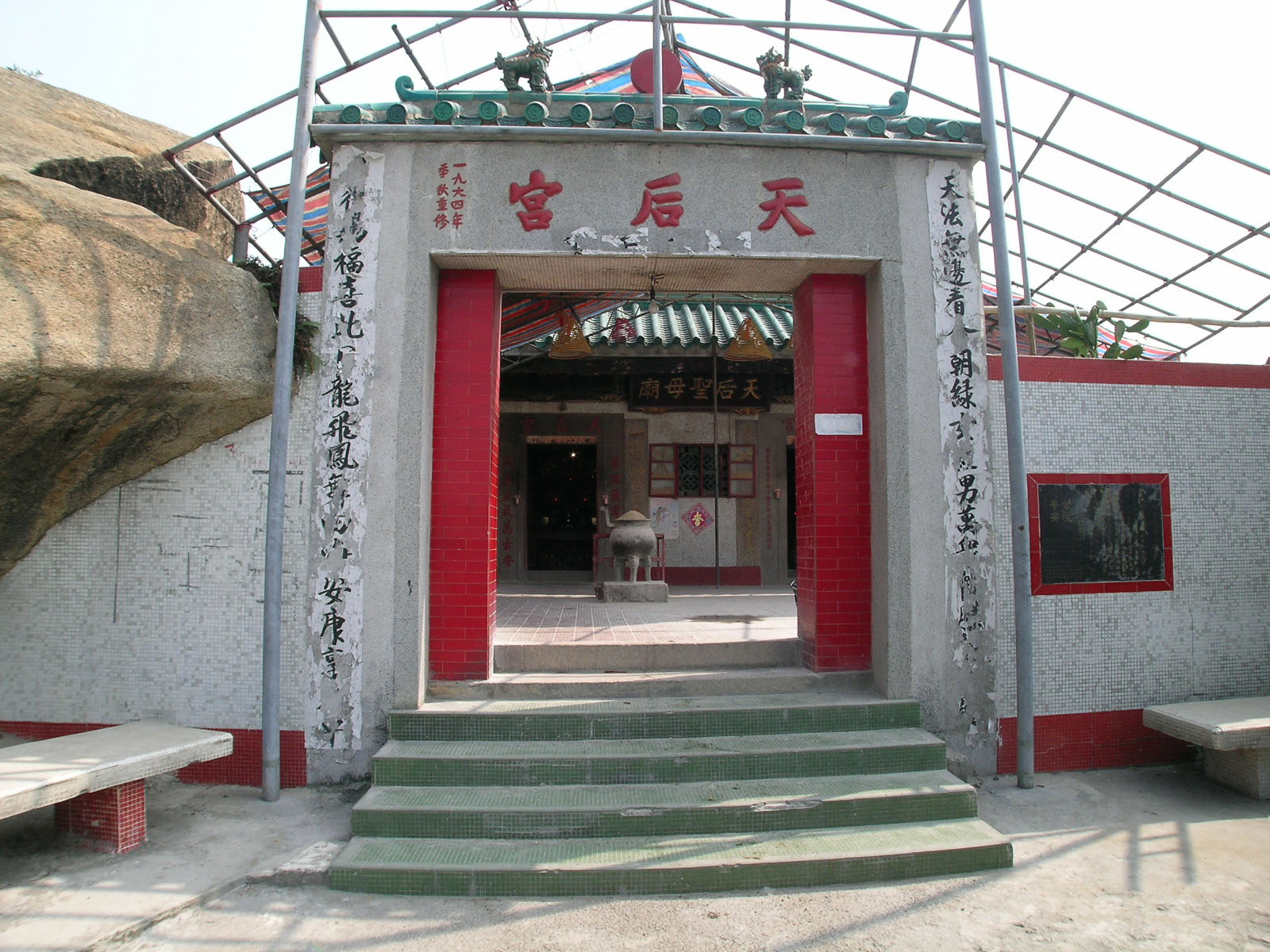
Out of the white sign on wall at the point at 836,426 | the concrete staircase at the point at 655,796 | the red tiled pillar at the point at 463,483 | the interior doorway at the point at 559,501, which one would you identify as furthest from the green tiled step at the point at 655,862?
the interior doorway at the point at 559,501

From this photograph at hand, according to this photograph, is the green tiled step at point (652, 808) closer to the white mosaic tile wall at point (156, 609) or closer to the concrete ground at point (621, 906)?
the concrete ground at point (621, 906)

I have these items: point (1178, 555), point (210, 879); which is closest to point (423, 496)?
point (210, 879)

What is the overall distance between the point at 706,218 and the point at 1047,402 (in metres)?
2.58

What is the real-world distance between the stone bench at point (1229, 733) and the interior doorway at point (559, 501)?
7.47 m

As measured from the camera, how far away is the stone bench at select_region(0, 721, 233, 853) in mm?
3238

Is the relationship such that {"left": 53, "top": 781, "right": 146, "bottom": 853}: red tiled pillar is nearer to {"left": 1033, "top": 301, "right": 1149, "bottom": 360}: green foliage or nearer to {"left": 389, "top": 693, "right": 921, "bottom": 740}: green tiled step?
{"left": 389, "top": 693, "right": 921, "bottom": 740}: green tiled step

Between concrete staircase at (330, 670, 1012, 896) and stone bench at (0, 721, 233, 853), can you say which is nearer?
stone bench at (0, 721, 233, 853)

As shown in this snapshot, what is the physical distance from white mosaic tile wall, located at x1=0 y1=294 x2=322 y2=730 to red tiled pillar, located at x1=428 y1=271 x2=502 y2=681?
771mm

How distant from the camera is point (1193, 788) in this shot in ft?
14.8

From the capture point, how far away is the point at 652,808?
143 inches

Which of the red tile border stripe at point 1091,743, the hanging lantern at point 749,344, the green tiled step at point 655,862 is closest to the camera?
the green tiled step at point 655,862

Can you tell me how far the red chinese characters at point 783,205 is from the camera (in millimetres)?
4680

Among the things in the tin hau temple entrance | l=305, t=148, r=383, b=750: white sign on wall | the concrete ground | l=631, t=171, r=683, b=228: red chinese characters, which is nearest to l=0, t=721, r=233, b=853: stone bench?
the concrete ground

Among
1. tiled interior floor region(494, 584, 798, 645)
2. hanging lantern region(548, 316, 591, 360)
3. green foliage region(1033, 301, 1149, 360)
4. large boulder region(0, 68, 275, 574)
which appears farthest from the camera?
hanging lantern region(548, 316, 591, 360)
